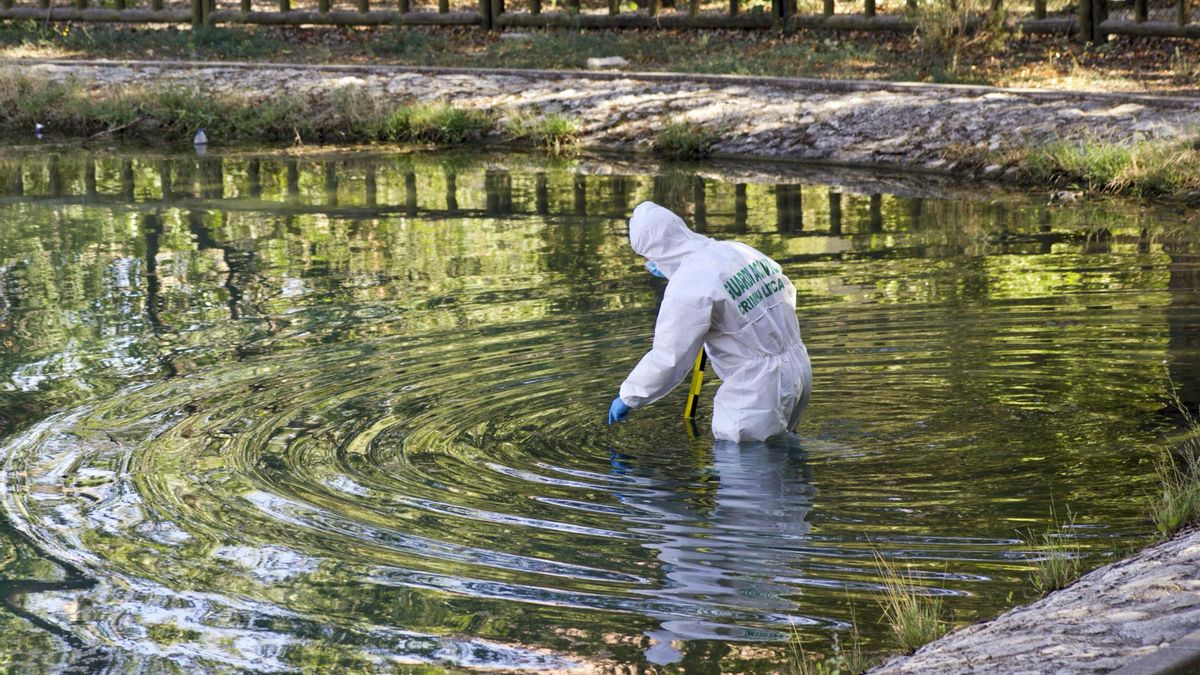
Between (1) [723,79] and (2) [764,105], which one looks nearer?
(2) [764,105]

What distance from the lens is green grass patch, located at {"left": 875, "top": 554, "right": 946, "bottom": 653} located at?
204 inches

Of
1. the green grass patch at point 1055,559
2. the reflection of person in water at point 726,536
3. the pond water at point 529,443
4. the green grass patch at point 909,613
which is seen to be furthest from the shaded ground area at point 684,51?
the green grass patch at point 909,613

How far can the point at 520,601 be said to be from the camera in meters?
5.91

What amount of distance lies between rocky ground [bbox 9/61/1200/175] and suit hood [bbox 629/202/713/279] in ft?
32.6

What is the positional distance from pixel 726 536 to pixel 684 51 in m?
17.6

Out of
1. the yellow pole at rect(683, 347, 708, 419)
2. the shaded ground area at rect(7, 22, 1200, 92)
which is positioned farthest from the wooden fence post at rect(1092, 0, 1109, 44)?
the yellow pole at rect(683, 347, 708, 419)

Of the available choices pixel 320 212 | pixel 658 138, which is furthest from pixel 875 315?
pixel 658 138

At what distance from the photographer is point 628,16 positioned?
24.9m

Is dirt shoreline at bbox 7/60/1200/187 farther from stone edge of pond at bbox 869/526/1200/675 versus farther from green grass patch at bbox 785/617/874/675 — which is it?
green grass patch at bbox 785/617/874/675

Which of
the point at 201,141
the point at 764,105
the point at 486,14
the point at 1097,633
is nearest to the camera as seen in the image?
the point at 1097,633

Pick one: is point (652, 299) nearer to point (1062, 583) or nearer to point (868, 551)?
point (868, 551)

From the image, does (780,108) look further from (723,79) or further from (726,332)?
(726,332)

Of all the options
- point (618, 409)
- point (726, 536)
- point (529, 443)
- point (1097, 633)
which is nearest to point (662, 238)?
point (618, 409)

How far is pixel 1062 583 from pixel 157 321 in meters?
7.27
